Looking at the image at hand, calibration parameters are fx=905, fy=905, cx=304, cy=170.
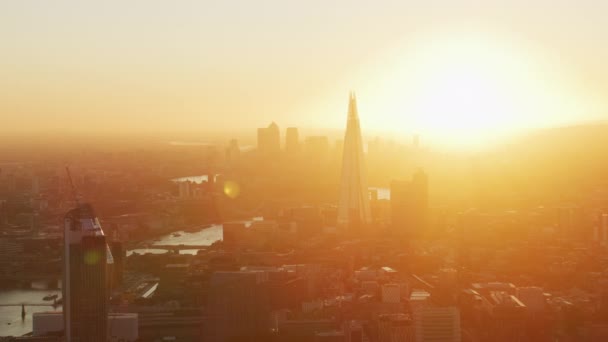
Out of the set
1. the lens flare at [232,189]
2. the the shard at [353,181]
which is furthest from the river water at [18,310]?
the lens flare at [232,189]

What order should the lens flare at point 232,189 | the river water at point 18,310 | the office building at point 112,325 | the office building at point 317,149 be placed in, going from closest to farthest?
1. the office building at point 112,325
2. the river water at point 18,310
3. the lens flare at point 232,189
4. the office building at point 317,149

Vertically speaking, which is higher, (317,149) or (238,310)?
(317,149)

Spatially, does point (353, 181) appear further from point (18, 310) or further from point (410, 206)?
point (18, 310)

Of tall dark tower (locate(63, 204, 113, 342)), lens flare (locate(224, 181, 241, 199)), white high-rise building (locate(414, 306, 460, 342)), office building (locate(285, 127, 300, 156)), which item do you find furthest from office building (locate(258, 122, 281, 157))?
tall dark tower (locate(63, 204, 113, 342))

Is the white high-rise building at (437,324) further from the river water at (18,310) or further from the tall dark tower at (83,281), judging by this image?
the river water at (18,310)

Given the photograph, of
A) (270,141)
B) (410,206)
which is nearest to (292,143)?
(270,141)
